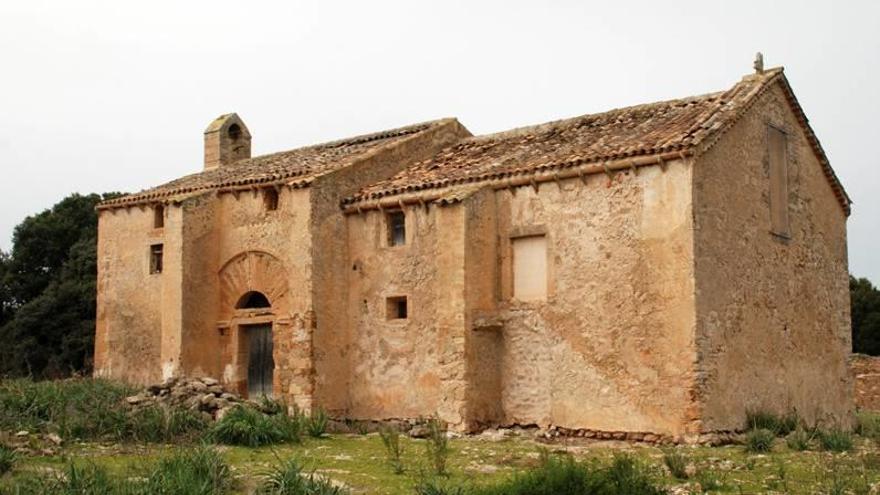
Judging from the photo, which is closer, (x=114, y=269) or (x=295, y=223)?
(x=295, y=223)

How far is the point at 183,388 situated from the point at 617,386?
25.8ft

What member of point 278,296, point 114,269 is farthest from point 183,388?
point 114,269

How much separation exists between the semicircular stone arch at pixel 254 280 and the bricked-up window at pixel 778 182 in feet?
31.4

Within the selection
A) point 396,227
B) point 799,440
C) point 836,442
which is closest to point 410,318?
point 396,227

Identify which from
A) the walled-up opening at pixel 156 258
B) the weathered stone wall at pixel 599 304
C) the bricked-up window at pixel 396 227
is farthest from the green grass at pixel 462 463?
the walled-up opening at pixel 156 258

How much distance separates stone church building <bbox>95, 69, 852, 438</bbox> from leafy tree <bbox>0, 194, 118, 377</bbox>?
44.8 ft

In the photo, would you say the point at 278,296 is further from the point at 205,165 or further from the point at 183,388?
the point at 205,165

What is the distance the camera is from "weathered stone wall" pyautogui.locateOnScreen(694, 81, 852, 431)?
17562 millimetres

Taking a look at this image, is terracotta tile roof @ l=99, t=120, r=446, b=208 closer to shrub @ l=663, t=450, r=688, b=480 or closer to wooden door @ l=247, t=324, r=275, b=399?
wooden door @ l=247, t=324, r=275, b=399

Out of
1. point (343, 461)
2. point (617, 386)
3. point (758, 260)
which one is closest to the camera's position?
point (343, 461)

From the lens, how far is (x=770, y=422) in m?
18.0

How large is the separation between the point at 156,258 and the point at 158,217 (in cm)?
95

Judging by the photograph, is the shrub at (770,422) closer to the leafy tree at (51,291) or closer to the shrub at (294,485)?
the shrub at (294,485)

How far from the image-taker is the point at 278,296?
852 inches
